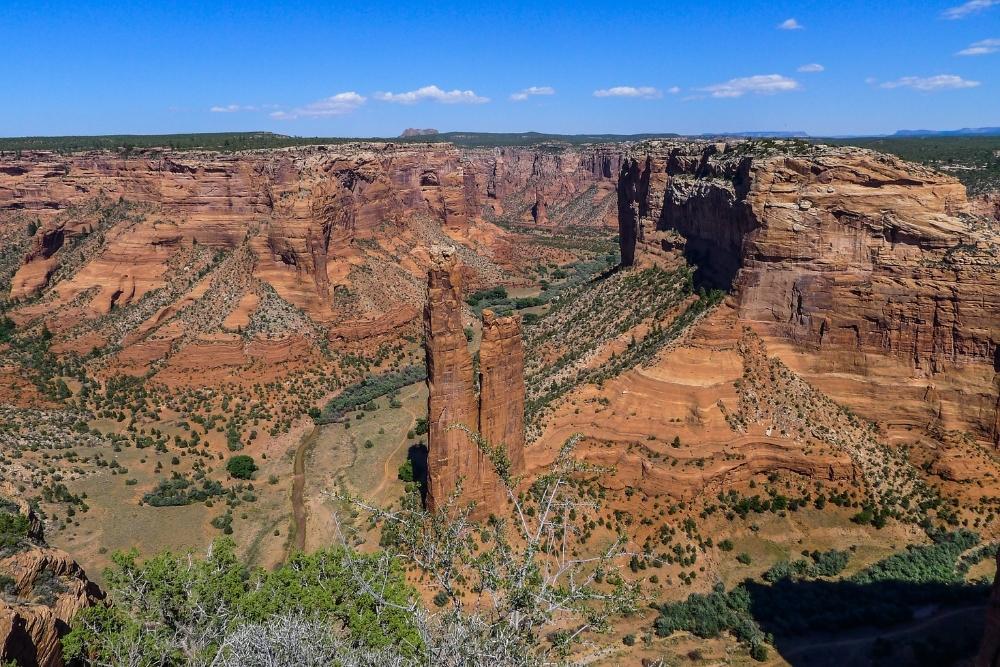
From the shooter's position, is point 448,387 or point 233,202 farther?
point 233,202

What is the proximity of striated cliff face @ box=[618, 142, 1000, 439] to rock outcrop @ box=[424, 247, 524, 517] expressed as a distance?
53.5ft

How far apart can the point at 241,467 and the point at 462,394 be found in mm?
23401

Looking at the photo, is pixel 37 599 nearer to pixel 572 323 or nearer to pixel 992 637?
pixel 992 637

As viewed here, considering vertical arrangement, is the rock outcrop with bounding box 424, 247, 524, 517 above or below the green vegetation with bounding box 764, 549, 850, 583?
above

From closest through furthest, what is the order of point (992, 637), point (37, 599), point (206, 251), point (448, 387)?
point (992, 637) → point (37, 599) → point (448, 387) → point (206, 251)

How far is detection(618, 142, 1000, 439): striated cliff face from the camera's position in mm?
35594

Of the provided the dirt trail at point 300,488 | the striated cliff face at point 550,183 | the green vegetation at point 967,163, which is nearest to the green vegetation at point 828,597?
the dirt trail at point 300,488

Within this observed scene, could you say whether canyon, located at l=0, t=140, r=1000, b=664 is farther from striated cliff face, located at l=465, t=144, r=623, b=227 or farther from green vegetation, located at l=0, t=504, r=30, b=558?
striated cliff face, located at l=465, t=144, r=623, b=227

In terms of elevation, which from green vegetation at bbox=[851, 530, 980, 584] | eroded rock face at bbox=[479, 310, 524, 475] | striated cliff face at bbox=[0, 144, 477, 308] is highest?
striated cliff face at bbox=[0, 144, 477, 308]

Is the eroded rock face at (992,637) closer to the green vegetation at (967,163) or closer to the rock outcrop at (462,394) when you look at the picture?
the rock outcrop at (462,394)

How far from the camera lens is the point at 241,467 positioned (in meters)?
47.4

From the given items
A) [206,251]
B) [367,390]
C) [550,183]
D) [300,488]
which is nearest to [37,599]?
[300,488]

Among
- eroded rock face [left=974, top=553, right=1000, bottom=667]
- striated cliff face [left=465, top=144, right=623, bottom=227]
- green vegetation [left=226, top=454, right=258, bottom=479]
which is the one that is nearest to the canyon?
green vegetation [left=226, top=454, right=258, bottom=479]

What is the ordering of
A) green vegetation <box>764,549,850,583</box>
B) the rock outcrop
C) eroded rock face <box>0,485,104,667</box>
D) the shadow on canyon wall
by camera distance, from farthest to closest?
green vegetation <box>764,549,850,583</box> → the rock outcrop → the shadow on canyon wall → eroded rock face <box>0,485,104,667</box>
